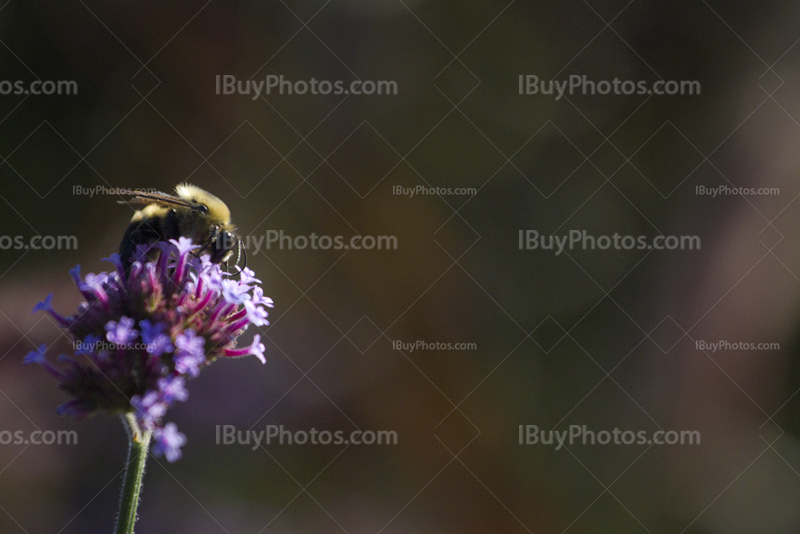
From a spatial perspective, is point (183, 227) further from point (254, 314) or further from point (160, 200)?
point (254, 314)

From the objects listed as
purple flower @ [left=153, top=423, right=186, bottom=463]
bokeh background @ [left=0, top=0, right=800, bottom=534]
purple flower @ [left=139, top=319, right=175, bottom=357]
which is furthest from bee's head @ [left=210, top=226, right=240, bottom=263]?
bokeh background @ [left=0, top=0, right=800, bottom=534]

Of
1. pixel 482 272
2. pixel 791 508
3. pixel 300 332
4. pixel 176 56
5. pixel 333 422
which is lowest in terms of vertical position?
pixel 791 508

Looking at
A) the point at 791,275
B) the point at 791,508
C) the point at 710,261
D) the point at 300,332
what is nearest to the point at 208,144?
the point at 300,332

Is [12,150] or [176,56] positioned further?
[176,56]

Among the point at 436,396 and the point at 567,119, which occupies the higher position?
the point at 567,119

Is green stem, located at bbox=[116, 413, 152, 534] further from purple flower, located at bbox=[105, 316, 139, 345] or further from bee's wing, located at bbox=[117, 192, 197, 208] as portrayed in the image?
bee's wing, located at bbox=[117, 192, 197, 208]

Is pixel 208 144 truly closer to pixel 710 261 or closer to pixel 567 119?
pixel 567 119

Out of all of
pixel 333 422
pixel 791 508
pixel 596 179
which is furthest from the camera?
pixel 596 179
